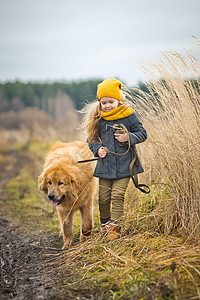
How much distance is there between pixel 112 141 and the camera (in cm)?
343

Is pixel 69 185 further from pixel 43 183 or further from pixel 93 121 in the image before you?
pixel 93 121

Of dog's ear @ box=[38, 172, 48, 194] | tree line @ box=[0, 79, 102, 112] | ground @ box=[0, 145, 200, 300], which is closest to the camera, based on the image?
ground @ box=[0, 145, 200, 300]

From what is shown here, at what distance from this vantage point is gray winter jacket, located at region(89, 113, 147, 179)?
3.35 meters

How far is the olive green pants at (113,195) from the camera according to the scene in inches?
132

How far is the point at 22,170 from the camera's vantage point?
10.5 meters

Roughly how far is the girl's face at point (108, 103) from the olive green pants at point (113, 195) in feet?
2.70

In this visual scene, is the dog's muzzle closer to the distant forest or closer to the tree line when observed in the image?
the distant forest

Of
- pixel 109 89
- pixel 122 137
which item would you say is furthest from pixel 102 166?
pixel 109 89

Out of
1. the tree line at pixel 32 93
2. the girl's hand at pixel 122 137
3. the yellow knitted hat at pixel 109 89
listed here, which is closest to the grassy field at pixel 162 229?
the girl's hand at pixel 122 137

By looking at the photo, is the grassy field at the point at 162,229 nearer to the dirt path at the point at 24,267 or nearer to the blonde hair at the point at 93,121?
the dirt path at the point at 24,267

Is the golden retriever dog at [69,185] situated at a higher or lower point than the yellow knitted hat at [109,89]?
lower

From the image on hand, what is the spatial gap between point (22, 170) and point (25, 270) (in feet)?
25.3

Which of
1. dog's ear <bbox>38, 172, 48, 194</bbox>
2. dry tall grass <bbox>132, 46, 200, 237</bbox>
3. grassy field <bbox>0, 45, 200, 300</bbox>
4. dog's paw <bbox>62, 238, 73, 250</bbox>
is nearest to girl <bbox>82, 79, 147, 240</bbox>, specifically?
grassy field <bbox>0, 45, 200, 300</bbox>

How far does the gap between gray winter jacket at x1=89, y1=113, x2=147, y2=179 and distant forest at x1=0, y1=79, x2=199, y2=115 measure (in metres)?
18.9
